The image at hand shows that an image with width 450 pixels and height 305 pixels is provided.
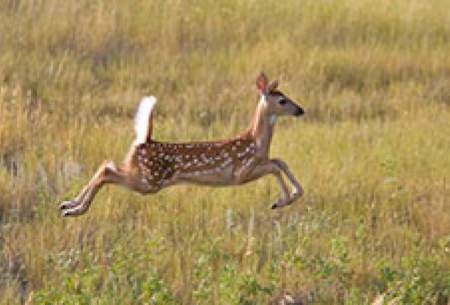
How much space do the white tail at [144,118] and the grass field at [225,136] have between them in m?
0.80

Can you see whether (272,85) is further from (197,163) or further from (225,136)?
(225,136)

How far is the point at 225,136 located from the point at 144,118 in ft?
12.5

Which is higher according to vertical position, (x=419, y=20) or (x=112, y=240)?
(x=419, y=20)

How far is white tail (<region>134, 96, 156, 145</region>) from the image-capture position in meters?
7.15

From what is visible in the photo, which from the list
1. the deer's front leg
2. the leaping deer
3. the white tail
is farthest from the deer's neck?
the white tail

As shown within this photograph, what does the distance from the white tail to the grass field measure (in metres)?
0.80

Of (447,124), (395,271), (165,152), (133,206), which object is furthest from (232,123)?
(165,152)

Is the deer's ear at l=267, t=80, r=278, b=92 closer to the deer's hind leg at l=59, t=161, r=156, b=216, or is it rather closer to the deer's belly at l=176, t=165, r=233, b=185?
the deer's belly at l=176, t=165, r=233, b=185

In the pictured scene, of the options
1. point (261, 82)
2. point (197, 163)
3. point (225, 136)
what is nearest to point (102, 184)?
point (197, 163)

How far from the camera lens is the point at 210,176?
743cm

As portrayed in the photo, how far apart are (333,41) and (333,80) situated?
118 cm

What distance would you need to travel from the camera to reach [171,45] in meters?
13.8

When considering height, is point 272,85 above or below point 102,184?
above

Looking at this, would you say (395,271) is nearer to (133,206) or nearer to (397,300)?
(397,300)
